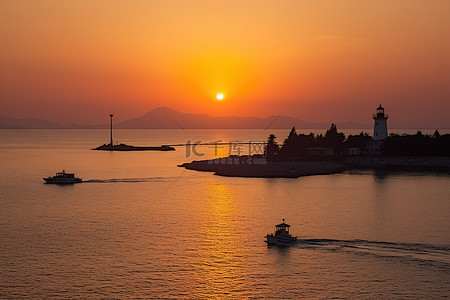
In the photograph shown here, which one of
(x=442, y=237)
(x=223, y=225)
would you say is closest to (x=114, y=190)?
(x=223, y=225)

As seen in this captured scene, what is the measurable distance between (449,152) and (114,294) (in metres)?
116

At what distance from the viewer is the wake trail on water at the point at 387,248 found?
36.9m

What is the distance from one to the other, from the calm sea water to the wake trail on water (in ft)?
0.27

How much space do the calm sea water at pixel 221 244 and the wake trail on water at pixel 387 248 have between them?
0.08 m

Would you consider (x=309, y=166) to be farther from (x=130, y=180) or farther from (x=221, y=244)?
(x=221, y=244)

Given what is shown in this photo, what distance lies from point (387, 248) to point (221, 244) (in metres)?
13.6

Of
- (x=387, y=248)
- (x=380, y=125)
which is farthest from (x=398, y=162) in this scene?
(x=387, y=248)

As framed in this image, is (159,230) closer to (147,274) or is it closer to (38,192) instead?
(147,274)

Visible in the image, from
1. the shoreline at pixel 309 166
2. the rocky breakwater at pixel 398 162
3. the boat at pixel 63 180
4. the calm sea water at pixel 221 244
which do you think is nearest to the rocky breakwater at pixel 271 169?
the shoreline at pixel 309 166

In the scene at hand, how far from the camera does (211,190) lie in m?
77.8

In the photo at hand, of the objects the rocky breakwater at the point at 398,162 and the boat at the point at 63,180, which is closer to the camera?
the boat at the point at 63,180

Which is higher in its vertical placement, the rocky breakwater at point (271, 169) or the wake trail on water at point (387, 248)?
the rocky breakwater at point (271, 169)

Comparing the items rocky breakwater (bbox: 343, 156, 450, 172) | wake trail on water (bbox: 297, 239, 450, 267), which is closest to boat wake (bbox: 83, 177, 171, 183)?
rocky breakwater (bbox: 343, 156, 450, 172)

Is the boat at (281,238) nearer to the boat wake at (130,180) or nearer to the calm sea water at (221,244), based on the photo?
the calm sea water at (221,244)
